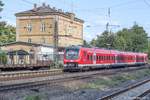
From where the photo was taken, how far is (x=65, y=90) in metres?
25.6

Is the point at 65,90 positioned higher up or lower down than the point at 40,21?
lower down

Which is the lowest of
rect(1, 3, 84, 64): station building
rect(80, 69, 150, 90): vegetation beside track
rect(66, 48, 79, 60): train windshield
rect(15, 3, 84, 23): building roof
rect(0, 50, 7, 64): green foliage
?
rect(80, 69, 150, 90): vegetation beside track

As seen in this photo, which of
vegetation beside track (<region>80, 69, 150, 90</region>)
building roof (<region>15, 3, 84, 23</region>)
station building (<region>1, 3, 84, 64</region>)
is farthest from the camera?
building roof (<region>15, 3, 84, 23</region>)

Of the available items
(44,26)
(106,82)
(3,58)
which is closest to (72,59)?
(3,58)

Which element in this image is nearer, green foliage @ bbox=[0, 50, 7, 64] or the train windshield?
the train windshield

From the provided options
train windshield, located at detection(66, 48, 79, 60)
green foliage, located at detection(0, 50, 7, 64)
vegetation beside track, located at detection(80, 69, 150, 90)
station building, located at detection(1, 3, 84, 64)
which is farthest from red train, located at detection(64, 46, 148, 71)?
station building, located at detection(1, 3, 84, 64)

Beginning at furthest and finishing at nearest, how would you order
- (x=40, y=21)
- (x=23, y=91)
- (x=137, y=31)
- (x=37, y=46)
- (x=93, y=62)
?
(x=137, y=31), (x=40, y=21), (x=37, y=46), (x=93, y=62), (x=23, y=91)

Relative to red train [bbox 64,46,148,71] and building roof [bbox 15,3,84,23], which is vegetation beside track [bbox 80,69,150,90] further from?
building roof [bbox 15,3,84,23]

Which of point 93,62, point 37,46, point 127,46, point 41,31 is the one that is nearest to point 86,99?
point 93,62

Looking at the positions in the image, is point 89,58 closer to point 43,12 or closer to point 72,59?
point 72,59

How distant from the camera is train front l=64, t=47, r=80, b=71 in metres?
48.4

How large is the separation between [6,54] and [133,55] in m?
27.8

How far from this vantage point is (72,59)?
48656mm

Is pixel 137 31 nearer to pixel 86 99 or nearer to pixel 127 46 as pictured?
pixel 127 46
